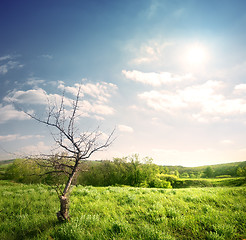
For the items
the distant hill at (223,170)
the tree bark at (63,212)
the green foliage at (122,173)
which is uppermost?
the tree bark at (63,212)

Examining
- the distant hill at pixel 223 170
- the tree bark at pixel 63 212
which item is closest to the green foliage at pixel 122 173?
the tree bark at pixel 63 212

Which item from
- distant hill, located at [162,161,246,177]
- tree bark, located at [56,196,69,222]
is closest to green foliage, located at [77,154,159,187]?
tree bark, located at [56,196,69,222]

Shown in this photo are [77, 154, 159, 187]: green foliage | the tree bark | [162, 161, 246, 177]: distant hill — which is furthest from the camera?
[162, 161, 246, 177]: distant hill

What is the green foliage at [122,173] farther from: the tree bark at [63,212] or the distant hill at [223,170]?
the distant hill at [223,170]

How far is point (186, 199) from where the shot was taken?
8.42 meters

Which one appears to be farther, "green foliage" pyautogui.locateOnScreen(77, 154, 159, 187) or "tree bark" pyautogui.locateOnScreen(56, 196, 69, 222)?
"green foliage" pyautogui.locateOnScreen(77, 154, 159, 187)

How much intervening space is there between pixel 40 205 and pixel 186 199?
355 inches

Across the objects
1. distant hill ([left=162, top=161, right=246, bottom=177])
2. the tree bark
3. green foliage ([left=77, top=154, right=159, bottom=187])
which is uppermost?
the tree bark

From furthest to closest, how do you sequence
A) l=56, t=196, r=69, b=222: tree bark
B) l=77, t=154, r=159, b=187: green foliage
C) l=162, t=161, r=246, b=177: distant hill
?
l=162, t=161, r=246, b=177: distant hill, l=77, t=154, r=159, b=187: green foliage, l=56, t=196, r=69, b=222: tree bark

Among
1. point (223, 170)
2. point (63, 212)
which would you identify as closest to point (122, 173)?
point (63, 212)

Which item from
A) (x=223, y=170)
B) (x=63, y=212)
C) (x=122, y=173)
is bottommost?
(x=223, y=170)

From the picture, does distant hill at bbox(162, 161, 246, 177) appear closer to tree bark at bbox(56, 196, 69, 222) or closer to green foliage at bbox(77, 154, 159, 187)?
green foliage at bbox(77, 154, 159, 187)

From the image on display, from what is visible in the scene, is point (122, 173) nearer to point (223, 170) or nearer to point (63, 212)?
point (63, 212)

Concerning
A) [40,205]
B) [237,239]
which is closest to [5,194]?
[40,205]
